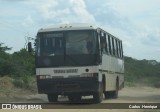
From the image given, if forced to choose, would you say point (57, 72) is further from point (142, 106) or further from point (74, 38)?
point (142, 106)

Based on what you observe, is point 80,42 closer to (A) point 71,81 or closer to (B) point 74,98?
(A) point 71,81

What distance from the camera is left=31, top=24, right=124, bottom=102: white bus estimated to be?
23672 mm

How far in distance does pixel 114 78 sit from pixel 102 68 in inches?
213

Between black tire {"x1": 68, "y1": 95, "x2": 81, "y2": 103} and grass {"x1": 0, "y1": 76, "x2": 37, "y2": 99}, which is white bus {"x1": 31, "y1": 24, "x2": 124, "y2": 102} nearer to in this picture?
black tire {"x1": 68, "y1": 95, "x2": 81, "y2": 103}

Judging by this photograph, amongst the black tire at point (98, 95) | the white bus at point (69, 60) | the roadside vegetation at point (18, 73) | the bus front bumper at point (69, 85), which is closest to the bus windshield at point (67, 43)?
the white bus at point (69, 60)

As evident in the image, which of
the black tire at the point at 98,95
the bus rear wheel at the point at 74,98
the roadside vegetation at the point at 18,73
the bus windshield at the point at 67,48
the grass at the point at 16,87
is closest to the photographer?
the bus windshield at the point at 67,48

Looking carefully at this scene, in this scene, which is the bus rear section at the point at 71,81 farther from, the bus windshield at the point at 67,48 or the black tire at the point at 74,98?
the black tire at the point at 74,98

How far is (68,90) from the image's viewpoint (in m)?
23.7

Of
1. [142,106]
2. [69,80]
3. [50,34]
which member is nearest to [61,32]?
[50,34]

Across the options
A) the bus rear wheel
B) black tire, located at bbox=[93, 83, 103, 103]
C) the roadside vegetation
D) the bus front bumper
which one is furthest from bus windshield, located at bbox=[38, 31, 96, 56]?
the roadside vegetation

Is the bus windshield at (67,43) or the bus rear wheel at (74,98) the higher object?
the bus windshield at (67,43)

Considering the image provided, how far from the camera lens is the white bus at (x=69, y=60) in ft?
77.7

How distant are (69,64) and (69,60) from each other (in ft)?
0.58

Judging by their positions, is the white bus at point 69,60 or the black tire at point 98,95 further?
the black tire at point 98,95
